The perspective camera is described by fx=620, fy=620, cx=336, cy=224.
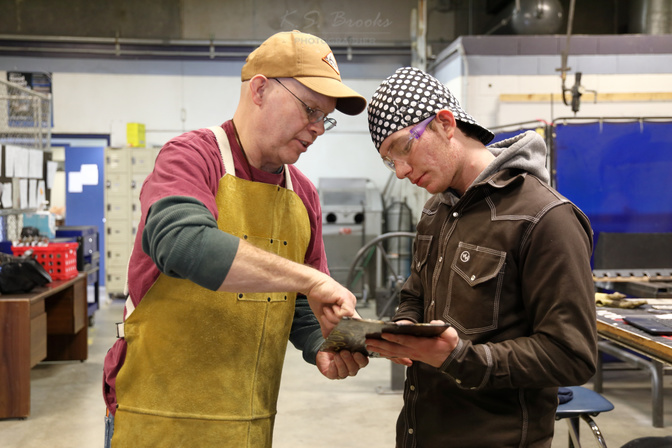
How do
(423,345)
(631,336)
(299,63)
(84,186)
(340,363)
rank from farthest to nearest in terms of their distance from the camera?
(84,186) → (631,336) → (340,363) → (299,63) → (423,345)

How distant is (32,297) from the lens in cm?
429

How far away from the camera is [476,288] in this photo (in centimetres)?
141

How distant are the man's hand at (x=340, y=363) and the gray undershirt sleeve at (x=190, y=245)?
561 mm

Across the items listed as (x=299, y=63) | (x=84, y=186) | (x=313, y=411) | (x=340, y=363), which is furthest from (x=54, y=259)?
(x=84, y=186)

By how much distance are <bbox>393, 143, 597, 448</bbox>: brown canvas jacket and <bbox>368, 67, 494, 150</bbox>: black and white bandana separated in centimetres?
23

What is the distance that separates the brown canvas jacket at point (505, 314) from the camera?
1.28 meters

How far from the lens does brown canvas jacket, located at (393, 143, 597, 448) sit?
128 cm

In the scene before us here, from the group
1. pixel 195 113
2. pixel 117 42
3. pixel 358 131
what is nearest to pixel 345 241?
pixel 358 131

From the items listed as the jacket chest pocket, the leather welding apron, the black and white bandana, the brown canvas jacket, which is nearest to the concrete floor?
the leather welding apron

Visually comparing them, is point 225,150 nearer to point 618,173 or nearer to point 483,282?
point 483,282

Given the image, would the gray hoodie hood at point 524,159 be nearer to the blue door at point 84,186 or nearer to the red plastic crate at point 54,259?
the red plastic crate at point 54,259

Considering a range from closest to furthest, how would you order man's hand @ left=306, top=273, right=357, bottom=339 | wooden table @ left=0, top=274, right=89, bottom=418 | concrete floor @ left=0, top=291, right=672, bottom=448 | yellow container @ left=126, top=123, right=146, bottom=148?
1. man's hand @ left=306, top=273, right=357, bottom=339
2. concrete floor @ left=0, top=291, right=672, bottom=448
3. wooden table @ left=0, top=274, right=89, bottom=418
4. yellow container @ left=126, top=123, right=146, bottom=148

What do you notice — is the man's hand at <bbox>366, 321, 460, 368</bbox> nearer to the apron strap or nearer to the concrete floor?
the apron strap

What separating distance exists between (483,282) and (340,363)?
52 cm
